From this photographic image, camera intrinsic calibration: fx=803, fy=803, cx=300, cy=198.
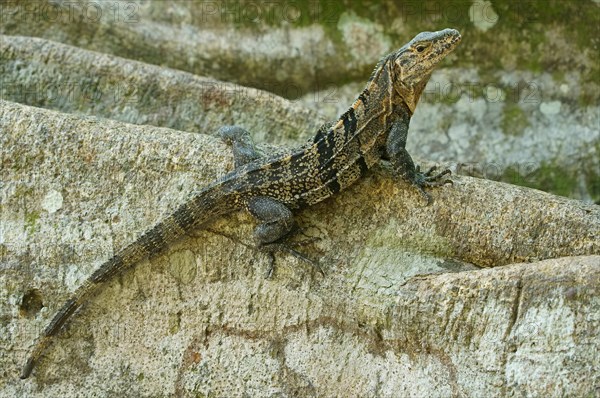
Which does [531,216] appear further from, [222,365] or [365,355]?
[222,365]

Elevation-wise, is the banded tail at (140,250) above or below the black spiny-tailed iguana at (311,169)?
below

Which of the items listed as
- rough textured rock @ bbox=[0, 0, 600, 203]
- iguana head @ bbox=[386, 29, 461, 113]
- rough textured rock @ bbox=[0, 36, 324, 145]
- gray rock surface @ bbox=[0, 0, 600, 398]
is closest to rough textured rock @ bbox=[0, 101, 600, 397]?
gray rock surface @ bbox=[0, 0, 600, 398]

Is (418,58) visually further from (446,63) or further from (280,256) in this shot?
(446,63)

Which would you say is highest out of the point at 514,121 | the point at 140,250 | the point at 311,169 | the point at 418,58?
the point at 418,58

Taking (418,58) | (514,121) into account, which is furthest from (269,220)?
(514,121)

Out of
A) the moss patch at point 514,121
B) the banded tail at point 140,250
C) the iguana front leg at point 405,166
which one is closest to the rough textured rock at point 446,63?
the moss patch at point 514,121

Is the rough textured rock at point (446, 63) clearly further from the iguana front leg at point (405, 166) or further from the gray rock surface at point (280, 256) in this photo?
the iguana front leg at point (405, 166)
